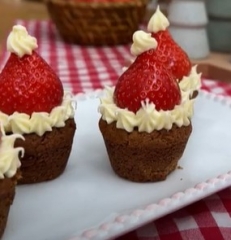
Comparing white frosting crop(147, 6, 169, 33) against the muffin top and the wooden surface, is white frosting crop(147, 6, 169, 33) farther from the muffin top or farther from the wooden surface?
the wooden surface

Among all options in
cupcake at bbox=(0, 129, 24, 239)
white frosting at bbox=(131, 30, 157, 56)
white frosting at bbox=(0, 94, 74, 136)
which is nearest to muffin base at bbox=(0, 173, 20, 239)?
cupcake at bbox=(0, 129, 24, 239)

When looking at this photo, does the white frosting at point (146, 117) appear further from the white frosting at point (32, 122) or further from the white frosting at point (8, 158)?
the white frosting at point (8, 158)

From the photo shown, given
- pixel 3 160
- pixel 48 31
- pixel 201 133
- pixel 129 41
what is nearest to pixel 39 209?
pixel 3 160

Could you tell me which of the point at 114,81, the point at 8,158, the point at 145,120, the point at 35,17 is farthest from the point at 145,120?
the point at 35,17

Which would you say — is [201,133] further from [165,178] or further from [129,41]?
[129,41]

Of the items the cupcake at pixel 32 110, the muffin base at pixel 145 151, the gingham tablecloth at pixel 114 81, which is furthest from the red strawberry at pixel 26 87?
the gingham tablecloth at pixel 114 81

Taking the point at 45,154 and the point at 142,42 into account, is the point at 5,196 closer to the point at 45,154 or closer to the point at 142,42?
the point at 45,154
